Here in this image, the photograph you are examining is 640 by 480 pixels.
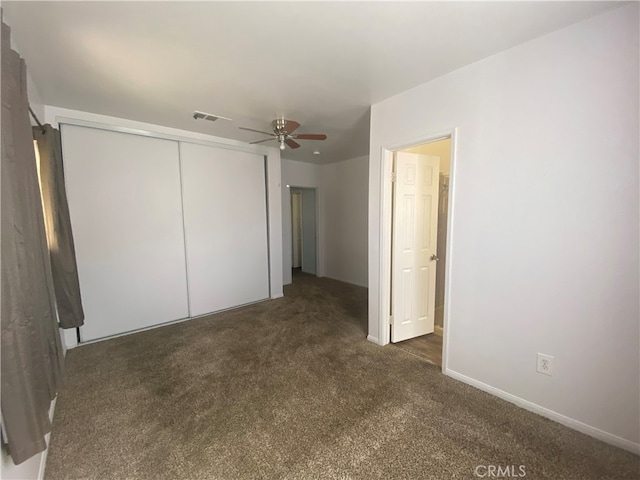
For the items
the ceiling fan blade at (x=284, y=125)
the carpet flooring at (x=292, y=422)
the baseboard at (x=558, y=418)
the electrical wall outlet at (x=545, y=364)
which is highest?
the ceiling fan blade at (x=284, y=125)

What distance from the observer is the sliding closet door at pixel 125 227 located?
111 inches

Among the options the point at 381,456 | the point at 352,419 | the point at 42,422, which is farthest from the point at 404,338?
the point at 42,422

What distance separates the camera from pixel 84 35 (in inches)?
63.6

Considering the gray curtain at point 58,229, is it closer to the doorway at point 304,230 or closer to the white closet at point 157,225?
the white closet at point 157,225

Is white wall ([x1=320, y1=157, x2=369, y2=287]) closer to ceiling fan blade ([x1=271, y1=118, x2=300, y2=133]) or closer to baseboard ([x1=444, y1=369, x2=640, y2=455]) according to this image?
ceiling fan blade ([x1=271, y1=118, x2=300, y2=133])

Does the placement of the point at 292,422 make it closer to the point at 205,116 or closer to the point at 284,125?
the point at 284,125

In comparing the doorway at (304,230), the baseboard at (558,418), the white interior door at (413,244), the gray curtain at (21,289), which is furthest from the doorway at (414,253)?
the doorway at (304,230)

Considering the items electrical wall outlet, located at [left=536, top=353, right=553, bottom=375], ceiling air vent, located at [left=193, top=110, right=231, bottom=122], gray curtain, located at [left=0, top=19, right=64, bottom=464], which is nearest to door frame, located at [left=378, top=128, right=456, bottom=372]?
electrical wall outlet, located at [left=536, top=353, right=553, bottom=375]

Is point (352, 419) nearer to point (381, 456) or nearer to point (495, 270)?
point (381, 456)

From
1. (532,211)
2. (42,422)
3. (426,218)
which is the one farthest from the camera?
(426,218)

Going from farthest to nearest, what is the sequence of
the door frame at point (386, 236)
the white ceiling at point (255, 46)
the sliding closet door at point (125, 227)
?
the sliding closet door at point (125, 227) < the door frame at point (386, 236) < the white ceiling at point (255, 46)

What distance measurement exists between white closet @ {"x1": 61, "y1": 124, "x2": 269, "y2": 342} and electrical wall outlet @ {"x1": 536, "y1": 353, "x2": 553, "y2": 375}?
3.52 meters

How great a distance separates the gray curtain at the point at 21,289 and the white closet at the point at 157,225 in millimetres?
1700

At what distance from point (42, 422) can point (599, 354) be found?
9.68 feet
